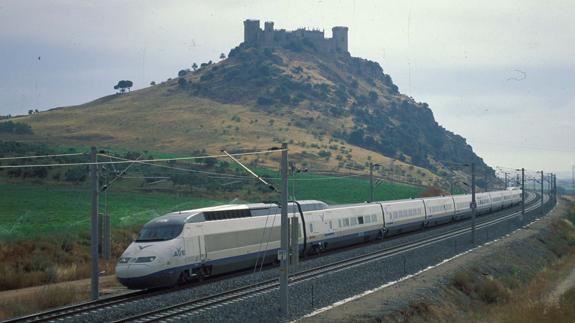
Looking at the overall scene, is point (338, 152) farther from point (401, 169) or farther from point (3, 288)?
point (3, 288)

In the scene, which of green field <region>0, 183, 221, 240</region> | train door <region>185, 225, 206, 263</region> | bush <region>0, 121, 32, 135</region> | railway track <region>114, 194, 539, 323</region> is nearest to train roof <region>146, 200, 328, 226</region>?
train door <region>185, 225, 206, 263</region>

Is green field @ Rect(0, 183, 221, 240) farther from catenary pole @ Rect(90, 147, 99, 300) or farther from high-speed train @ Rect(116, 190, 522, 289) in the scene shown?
high-speed train @ Rect(116, 190, 522, 289)

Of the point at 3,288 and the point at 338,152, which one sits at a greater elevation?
the point at 338,152

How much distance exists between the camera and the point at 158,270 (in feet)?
92.0

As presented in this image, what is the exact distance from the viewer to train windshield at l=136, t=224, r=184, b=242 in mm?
29656

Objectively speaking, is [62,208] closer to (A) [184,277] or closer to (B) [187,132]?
(A) [184,277]

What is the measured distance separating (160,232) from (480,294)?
17588 mm

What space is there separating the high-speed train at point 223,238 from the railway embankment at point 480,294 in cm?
707

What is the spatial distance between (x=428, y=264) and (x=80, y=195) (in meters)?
40.4

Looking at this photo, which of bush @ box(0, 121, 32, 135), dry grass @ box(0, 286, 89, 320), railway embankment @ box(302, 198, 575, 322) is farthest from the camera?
bush @ box(0, 121, 32, 135)

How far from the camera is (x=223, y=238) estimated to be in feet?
106

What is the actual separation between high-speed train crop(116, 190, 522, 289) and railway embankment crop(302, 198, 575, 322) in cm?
707

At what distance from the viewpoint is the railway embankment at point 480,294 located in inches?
1070

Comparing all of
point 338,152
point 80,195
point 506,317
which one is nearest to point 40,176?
point 80,195
